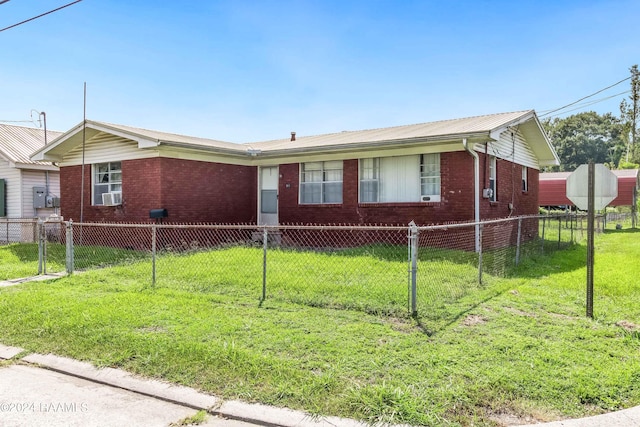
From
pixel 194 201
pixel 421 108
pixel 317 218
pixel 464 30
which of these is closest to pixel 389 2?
pixel 464 30

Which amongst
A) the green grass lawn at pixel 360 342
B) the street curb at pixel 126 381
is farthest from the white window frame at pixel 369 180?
the street curb at pixel 126 381

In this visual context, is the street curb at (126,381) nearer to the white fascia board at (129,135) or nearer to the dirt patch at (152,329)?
the dirt patch at (152,329)

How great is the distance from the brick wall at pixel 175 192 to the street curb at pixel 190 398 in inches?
344

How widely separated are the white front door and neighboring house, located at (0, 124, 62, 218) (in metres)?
7.94

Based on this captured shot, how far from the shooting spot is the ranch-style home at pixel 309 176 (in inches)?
469

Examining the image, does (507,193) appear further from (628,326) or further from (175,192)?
(175,192)

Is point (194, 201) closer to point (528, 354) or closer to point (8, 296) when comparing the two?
point (8, 296)

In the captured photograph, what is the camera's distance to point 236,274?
8.10 m

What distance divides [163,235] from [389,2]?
28.0ft

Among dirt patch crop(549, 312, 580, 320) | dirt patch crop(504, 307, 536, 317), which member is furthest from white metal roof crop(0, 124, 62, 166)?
dirt patch crop(549, 312, 580, 320)

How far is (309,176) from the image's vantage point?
14367 millimetres

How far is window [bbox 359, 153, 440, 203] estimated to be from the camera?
12.3 metres

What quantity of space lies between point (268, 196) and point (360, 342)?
10.9 m

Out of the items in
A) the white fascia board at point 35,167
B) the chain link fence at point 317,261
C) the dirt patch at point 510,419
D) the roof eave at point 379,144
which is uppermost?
the roof eave at point 379,144
